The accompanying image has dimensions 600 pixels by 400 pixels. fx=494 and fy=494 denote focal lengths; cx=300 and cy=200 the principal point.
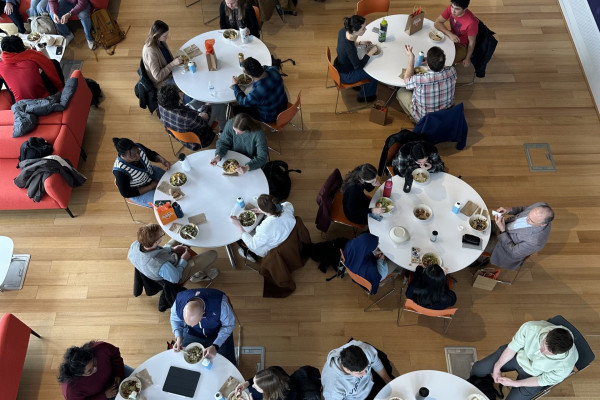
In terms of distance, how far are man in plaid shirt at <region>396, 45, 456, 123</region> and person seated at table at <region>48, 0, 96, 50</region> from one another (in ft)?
17.1

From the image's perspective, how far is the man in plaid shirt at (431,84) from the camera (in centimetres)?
600

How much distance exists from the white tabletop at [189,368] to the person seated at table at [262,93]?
10.4ft

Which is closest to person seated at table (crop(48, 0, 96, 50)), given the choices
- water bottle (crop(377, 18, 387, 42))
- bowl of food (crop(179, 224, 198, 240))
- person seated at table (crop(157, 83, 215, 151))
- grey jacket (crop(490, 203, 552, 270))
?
person seated at table (crop(157, 83, 215, 151))

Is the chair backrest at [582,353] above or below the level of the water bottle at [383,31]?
below

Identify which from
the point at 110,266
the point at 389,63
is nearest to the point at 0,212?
the point at 110,266

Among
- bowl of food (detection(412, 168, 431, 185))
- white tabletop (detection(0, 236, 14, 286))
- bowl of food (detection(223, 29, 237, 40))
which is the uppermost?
bowl of food (detection(223, 29, 237, 40))

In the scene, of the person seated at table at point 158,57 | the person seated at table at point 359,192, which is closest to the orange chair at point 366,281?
the person seated at table at point 359,192

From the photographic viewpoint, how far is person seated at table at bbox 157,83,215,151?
580 cm

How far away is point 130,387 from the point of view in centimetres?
445

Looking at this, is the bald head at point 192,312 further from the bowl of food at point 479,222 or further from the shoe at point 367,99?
the shoe at point 367,99

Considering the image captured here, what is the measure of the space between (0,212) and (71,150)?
50.5 inches

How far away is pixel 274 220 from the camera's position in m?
5.06

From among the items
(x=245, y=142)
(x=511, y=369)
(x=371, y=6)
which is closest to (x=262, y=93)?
(x=245, y=142)

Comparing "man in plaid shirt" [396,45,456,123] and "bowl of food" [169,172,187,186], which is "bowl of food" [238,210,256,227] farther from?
"man in plaid shirt" [396,45,456,123]
